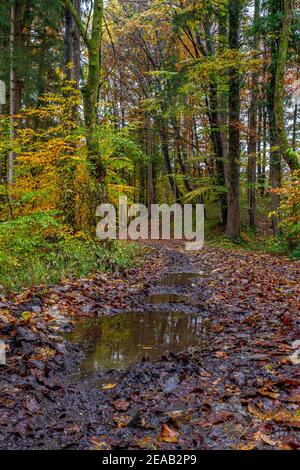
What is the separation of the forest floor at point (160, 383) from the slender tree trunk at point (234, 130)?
9.15 metres

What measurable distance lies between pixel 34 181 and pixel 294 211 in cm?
755

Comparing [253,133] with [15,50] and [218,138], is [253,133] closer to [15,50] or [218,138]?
[218,138]

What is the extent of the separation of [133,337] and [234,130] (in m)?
11.8

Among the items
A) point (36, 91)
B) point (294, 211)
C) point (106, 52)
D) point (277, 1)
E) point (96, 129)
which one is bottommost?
point (294, 211)

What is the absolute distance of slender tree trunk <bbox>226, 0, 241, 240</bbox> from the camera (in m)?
14.0

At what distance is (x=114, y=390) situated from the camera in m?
3.21

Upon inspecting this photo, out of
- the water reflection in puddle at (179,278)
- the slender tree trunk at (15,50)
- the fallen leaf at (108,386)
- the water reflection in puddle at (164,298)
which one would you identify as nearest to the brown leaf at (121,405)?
the fallen leaf at (108,386)

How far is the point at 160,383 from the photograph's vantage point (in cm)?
326

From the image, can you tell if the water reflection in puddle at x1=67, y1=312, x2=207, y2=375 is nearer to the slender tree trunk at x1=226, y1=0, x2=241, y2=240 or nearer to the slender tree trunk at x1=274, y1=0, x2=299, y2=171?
the slender tree trunk at x1=274, y1=0, x2=299, y2=171

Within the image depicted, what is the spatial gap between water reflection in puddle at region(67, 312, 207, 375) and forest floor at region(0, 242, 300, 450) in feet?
0.30

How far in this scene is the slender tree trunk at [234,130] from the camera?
14.0m

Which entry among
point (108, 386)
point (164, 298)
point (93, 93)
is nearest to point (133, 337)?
point (108, 386)

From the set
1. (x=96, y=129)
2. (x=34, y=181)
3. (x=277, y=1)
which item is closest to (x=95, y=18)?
(x=96, y=129)
